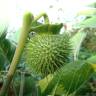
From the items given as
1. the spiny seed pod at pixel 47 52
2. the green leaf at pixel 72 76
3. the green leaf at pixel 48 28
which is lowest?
the green leaf at pixel 72 76

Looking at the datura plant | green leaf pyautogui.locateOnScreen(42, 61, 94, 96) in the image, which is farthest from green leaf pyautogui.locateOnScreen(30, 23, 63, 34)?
green leaf pyautogui.locateOnScreen(42, 61, 94, 96)

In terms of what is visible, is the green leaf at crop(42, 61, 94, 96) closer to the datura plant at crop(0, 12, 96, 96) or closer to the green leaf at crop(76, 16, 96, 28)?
the datura plant at crop(0, 12, 96, 96)

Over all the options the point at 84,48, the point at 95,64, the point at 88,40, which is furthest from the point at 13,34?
the point at 88,40

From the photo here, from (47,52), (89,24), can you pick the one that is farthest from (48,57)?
(89,24)

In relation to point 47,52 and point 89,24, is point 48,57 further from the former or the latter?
point 89,24

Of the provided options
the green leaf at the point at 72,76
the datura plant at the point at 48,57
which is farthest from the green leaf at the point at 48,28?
the green leaf at the point at 72,76

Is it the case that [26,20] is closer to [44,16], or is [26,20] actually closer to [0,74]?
[44,16]

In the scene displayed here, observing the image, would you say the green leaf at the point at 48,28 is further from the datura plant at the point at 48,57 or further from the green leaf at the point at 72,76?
the green leaf at the point at 72,76
